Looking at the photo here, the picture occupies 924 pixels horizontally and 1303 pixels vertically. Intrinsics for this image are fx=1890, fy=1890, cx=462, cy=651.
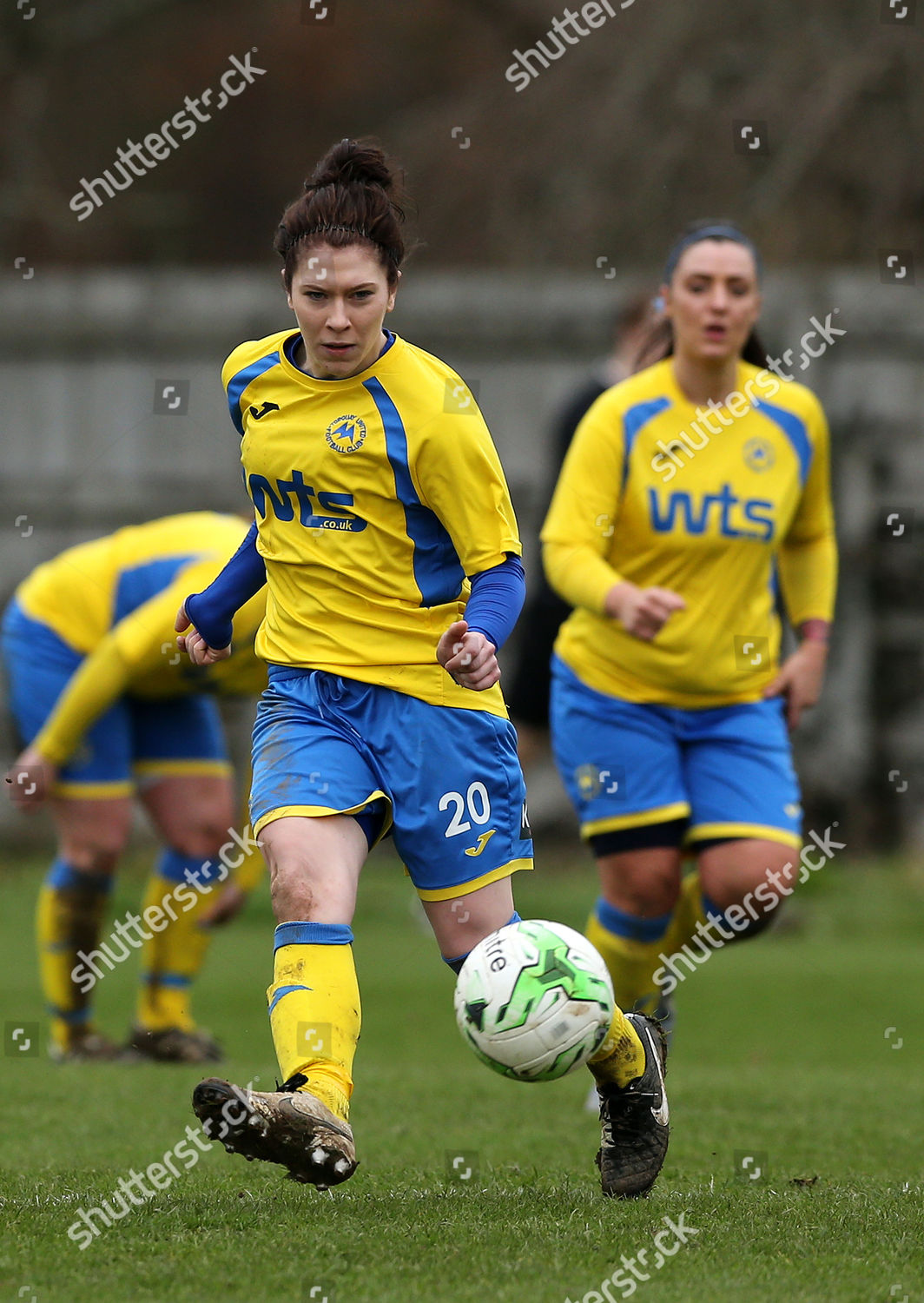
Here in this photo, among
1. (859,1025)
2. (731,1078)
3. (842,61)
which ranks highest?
(842,61)

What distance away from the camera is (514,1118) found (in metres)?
5.52

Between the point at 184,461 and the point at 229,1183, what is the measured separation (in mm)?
9146

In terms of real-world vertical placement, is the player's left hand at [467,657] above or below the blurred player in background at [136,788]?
above

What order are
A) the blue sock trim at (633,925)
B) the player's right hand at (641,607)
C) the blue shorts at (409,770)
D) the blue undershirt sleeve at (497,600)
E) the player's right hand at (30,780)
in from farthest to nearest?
the player's right hand at (30,780) → the blue sock trim at (633,925) → the player's right hand at (641,607) → the blue shorts at (409,770) → the blue undershirt sleeve at (497,600)

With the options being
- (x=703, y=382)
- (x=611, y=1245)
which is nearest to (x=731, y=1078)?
(x=703, y=382)

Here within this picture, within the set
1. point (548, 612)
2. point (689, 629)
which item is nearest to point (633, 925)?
point (689, 629)

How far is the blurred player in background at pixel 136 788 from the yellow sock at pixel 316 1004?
3.06 m

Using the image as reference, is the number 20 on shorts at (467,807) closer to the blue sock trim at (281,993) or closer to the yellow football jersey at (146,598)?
the blue sock trim at (281,993)

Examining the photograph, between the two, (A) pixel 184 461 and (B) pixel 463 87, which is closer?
(A) pixel 184 461

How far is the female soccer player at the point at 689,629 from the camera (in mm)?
5402

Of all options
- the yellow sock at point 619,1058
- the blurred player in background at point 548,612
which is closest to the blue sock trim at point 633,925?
the yellow sock at point 619,1058

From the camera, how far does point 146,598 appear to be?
686 cm

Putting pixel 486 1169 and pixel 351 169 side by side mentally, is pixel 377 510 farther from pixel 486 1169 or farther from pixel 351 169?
pixel 486 1169

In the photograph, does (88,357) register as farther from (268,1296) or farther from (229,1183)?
(268,1296)
